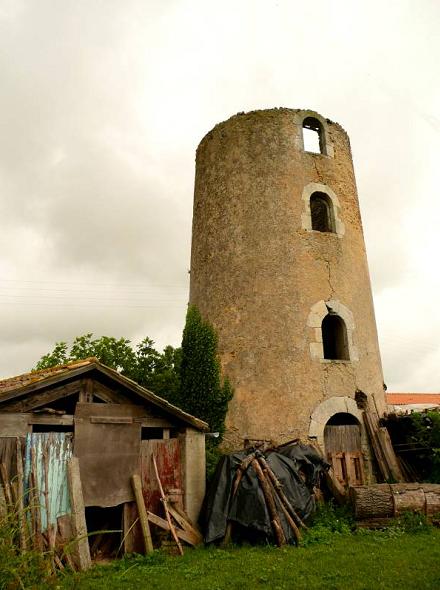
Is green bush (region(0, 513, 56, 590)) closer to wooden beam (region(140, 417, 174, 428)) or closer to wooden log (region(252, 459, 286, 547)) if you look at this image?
wooden beam (region(140, 417, 174, 428))

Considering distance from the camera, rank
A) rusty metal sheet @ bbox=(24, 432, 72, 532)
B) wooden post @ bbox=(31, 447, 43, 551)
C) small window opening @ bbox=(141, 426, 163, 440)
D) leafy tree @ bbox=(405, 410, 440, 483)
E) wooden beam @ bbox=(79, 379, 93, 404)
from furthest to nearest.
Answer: leafy tree @ bbox=(405, 410, 440, 483)
small window opening @ bbox=(141, 426, 163, 440)
wooden beam @ bbox=(79, 379, 93, 404)
rusty metal sheet @ bbox=(24, 432, 72, 532)
wooden post @ bbox=(31, 447, 43, 551)

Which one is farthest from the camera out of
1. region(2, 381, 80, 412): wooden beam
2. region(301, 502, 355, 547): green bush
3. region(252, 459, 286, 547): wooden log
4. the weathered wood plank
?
region(301, 502, 355, 547): green bush

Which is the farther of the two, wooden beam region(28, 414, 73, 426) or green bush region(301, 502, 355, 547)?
green bush region(301, 502, 355, 547)

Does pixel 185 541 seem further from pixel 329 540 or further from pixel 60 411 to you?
pixel 60 411

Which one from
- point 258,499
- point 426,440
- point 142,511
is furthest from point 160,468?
point 426,440

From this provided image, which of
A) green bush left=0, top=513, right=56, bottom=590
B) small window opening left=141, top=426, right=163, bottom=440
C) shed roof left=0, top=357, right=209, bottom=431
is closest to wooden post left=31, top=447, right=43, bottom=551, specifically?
shed roof left=0, top=357, right=209, bottom=431

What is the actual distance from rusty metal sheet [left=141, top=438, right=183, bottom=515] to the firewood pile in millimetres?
785

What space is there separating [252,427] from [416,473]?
4.42 metres

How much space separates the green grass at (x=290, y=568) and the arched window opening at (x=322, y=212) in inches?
329

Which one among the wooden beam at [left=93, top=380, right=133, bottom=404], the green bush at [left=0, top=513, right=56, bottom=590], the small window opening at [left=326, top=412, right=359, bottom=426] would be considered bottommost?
Result: the green bush at [left=0, top=513, right=56, bottom=590]

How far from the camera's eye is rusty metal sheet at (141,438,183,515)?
28.7 feet

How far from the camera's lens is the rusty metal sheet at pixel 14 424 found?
25.5 ft

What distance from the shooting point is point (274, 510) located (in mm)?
8375

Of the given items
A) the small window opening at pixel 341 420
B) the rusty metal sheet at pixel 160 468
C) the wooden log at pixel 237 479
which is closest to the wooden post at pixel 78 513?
the rusty metal sheet at pixel 160 468
